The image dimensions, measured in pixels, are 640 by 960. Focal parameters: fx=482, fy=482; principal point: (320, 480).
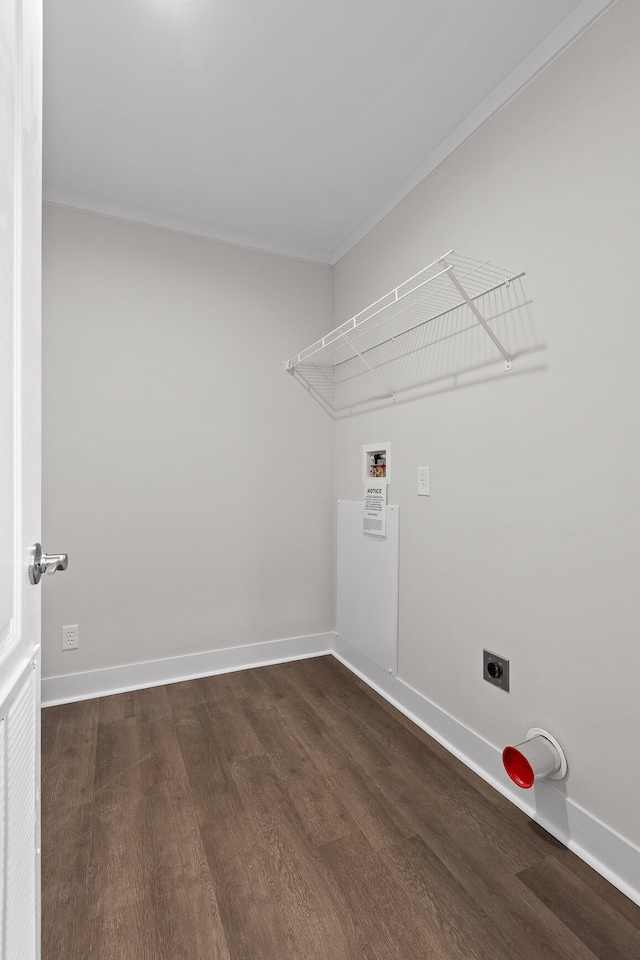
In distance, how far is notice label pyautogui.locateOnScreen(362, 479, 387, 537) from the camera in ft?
8.00

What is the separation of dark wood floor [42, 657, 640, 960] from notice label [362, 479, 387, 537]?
2.99 ft

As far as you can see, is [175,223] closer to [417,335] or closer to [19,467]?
[417,335]

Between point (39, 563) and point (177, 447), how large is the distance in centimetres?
177

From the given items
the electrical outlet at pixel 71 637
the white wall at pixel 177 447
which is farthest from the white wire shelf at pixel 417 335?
the electrical outlet at pixel 71 637

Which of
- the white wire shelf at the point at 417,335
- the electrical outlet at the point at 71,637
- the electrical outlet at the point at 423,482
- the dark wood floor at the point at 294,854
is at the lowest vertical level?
the dark wood floor at the point at 294,854

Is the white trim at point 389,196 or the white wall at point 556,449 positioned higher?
the white trim at point 389,196

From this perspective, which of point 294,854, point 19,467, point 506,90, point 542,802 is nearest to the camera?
point 19,467

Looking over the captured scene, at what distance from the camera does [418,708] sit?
2.15 m

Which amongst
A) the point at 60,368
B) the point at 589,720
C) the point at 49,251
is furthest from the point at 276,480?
the point at 589,720

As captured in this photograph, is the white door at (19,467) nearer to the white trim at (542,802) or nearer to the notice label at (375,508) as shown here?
the white trim at (542,802)

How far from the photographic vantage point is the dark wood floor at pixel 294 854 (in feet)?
3.84

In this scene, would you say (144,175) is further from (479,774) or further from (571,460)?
(479,774)

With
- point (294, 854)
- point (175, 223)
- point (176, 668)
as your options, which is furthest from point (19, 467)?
point (175, 223)

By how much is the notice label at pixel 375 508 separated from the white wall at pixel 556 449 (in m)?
0.37
